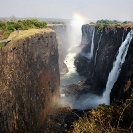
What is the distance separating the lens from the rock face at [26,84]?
61.0ft

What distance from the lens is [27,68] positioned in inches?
978

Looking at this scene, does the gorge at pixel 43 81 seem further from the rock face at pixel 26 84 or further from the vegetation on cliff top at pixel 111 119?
the vegetation on cliff top at pixel 111 119

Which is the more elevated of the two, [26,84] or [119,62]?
[119,62]

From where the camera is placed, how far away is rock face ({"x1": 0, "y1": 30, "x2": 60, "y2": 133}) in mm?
18594

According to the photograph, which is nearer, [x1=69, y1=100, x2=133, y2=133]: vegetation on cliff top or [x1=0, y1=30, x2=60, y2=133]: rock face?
[x1=69, y1=100, x2=133, y2=133]: vegetation on cliff top

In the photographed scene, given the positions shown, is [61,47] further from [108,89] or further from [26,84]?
[26,84]

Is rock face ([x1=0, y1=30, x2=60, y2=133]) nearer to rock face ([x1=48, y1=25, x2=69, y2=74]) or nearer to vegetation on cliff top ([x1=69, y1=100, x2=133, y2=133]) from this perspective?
vegetation on cliff top ([x1=69, y1=100, x2=133, y2=133])

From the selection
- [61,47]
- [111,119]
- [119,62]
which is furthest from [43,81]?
[61,47]

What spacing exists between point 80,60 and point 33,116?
151ft

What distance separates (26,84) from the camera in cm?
2394

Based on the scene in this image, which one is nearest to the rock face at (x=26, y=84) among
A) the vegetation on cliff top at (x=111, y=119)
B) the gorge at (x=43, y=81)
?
the gorge at (x=43, y=81)

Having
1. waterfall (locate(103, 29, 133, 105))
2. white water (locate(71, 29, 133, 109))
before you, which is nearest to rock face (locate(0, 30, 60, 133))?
white water (locate(71, 29, 133, 109))

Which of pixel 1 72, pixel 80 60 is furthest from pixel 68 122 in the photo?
pixel 80 60

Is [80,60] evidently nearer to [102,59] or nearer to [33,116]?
[102,59]
